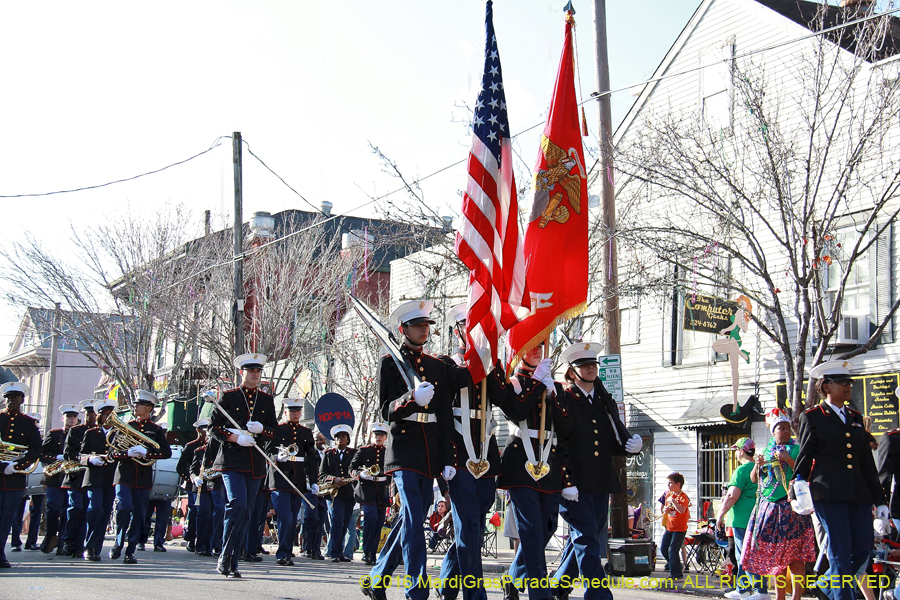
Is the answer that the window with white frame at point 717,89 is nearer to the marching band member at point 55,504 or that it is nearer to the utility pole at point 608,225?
the utility pole at point 608,225

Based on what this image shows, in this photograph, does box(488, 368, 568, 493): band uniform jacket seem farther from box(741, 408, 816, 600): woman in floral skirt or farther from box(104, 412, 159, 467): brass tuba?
box(104, 412, 159, 467): brass tuba

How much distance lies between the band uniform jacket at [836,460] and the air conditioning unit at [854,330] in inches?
347

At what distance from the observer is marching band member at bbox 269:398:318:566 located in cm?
1374

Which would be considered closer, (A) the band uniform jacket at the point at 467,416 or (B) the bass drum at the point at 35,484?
(A) the band uniform jacket at the point at 467,416

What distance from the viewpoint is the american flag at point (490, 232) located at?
8055 mm

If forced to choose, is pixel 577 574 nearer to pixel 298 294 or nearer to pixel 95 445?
pixel 95 445

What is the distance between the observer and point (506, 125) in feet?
30.1

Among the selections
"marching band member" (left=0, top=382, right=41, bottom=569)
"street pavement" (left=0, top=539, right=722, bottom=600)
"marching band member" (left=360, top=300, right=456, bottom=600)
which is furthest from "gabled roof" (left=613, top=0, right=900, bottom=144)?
"marching band member" (left=360, top=300, right=456, bottom=600)

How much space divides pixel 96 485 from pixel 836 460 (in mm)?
9114

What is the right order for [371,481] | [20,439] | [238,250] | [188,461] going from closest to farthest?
[20,439] → [371,481] → [188,461] → [238,250]

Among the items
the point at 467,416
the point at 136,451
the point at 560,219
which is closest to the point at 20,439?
the point at 136,451

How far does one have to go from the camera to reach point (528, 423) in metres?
7.97

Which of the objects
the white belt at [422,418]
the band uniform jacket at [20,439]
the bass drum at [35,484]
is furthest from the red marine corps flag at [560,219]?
the bass drum at [35,484]

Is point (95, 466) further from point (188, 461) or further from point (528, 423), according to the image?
point (528, 423)
